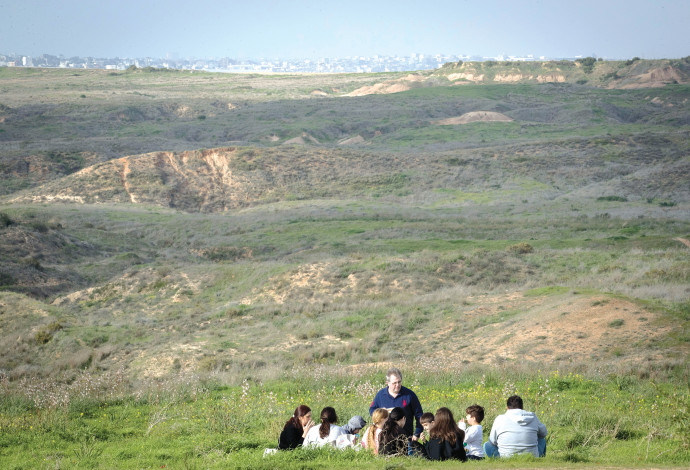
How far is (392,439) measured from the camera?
26.1 feet

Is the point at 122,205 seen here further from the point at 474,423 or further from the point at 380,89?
the point at 380,89

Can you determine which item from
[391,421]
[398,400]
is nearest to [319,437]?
[391,421]

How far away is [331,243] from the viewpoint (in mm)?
37062

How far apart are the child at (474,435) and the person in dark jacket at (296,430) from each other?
6.98ft

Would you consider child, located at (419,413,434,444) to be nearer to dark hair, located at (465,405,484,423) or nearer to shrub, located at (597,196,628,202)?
dark hair, located at (465,405,484,423)

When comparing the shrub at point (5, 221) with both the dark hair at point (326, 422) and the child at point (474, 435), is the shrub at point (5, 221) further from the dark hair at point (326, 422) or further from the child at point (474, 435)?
the child at point (474, 435)

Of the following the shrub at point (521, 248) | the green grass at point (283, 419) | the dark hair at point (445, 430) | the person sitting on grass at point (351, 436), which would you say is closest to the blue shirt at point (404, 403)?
the person sitting on grass at point (351, 436)

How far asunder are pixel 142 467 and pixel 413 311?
1520 cm

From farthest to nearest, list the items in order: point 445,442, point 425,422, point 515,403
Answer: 1. point 425,422
2. point 515,403
3. point 445,442

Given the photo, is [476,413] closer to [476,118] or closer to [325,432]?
[325,432]

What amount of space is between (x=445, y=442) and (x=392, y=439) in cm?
66

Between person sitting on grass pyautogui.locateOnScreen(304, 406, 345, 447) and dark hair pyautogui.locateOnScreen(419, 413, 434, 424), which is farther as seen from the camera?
dark hair pyautogui.locateOnScreen(419, 413, 434, 424)

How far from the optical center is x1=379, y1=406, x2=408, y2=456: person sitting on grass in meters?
7.92

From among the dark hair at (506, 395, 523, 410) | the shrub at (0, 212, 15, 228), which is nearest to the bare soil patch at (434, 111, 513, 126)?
the shrub at (0, 212, 15, 228)
